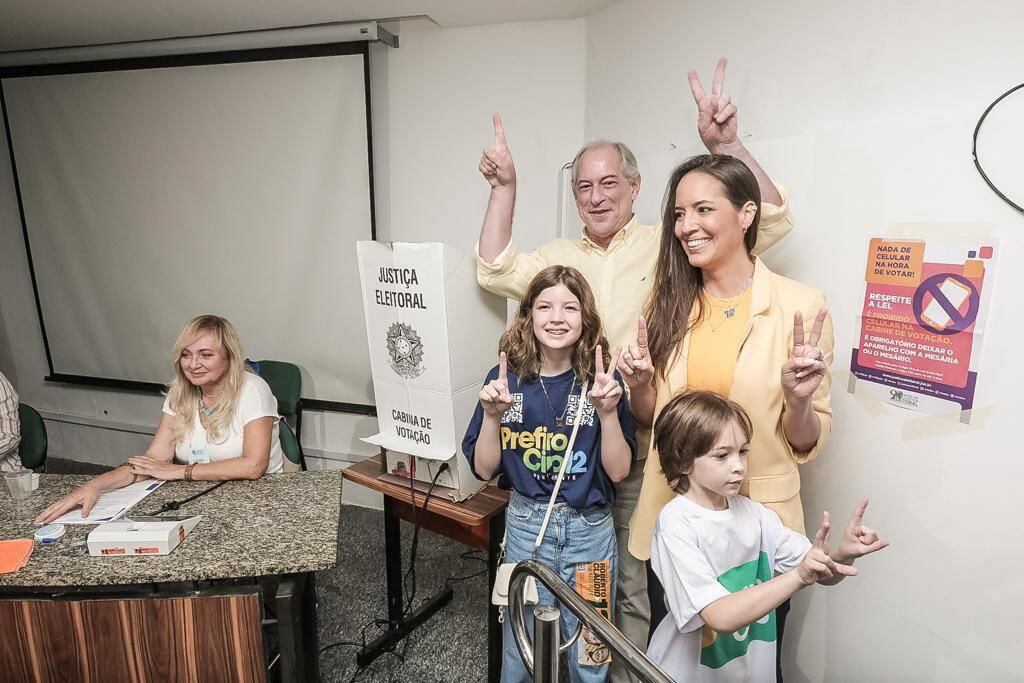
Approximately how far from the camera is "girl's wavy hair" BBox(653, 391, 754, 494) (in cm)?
117

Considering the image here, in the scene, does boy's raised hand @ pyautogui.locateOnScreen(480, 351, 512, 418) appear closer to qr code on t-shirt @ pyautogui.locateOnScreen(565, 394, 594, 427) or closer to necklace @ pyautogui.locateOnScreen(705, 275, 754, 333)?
qr code on t-shirt @ pyautogui.locateOnScreen(565, 394, 594, 427)

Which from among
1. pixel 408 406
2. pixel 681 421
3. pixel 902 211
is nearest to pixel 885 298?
pixel 902 211

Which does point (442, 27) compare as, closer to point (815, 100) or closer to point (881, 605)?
point (815, 100)

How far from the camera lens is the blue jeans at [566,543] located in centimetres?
149

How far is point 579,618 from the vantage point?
953 millimetres

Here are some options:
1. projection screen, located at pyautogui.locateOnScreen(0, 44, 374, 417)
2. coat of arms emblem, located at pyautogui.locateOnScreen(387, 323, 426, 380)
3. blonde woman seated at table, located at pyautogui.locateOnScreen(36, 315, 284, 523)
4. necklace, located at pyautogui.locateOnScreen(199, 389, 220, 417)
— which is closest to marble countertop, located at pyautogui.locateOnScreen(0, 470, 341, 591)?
blonde woman seated at table, located at pyautogui.locateOnScreen(36, 315, 284, 523)

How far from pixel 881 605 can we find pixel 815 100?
1376mm

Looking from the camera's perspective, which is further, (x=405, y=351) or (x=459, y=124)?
(x=459, y=124)

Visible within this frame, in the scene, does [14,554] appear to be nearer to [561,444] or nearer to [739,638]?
[561,444]

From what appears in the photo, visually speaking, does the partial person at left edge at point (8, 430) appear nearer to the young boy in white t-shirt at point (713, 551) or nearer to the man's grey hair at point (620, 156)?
the man's grey hair at point (620, 156)

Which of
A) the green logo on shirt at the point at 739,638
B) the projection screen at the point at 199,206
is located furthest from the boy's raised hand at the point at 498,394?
the projection screen at the point at 199,206

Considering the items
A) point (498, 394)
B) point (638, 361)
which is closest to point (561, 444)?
point (498, 394)

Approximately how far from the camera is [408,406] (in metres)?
1.79

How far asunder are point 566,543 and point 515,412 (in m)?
0.37
